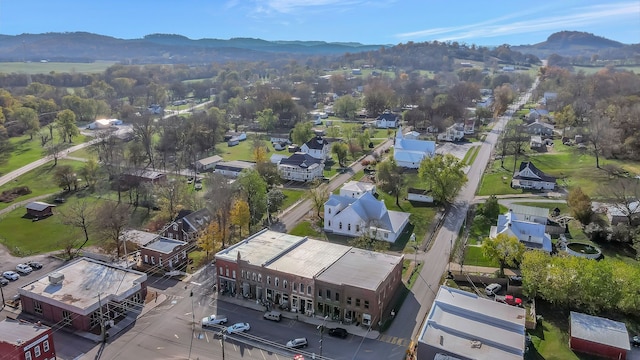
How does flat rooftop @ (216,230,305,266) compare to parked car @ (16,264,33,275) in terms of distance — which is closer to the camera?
flat rooftop @ (216,230,305,266)

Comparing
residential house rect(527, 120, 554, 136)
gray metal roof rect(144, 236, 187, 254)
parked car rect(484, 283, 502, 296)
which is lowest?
parked car rect(484, 283, 502, 296)

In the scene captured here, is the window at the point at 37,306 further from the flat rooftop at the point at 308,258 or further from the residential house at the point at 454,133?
the residential house at the point at 454,133

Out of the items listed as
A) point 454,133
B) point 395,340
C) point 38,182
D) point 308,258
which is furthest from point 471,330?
point 454,133

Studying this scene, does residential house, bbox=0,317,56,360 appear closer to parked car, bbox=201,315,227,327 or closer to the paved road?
parked car, bbox=201,315,227,327

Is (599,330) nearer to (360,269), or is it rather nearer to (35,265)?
(360,269)

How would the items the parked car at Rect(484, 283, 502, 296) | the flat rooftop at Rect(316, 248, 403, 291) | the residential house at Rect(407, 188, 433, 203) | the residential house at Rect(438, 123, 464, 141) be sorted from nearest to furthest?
the flat rooftop at Rect(316, 248, 403, 291) < the parked car at Rect(484, 283, 502, 296) < the residential house at Rect(407, 188, 433, 203) < the residential house at Rect(438, 123, 464, 141)

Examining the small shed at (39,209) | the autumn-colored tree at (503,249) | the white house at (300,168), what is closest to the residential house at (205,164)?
the white house at (300,168)

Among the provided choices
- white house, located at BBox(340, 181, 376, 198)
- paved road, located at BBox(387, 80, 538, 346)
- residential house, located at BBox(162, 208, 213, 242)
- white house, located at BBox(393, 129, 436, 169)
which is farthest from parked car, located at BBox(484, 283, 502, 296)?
white house, located at BBox(393, 129, 436, 169)

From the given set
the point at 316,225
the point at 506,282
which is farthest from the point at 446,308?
the point at 316,225
